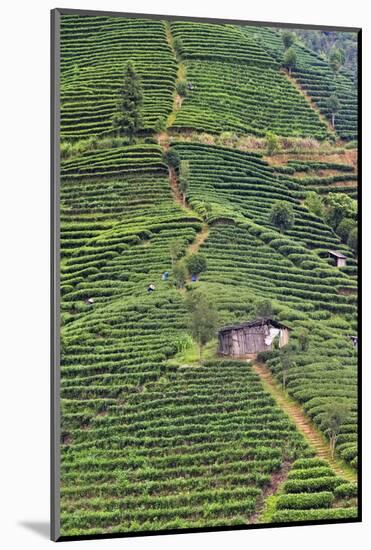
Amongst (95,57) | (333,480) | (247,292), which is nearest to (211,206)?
(247,292)

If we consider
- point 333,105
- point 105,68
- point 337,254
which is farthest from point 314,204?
point 105,68

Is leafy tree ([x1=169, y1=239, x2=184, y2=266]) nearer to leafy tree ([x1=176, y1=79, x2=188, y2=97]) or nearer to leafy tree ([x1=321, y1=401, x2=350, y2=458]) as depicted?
leafy tree ([x1=176, y1=79, x2=188, y2=97])

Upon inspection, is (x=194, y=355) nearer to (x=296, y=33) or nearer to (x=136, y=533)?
(x=136, y=533)

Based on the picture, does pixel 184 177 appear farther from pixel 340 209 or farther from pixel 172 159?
pixel 340 209

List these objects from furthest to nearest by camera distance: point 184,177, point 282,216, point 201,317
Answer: point 282,216, point 184,177, point 201,317

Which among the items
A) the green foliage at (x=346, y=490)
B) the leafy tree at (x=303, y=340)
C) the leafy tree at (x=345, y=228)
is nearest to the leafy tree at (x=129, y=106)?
the leafy tree at (x=345, y=228)

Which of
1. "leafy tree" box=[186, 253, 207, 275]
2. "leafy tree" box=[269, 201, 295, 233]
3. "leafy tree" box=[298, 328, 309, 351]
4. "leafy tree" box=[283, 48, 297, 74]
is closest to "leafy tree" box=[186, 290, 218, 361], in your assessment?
"leafy tree" box=[186, 253, 207, 275]
